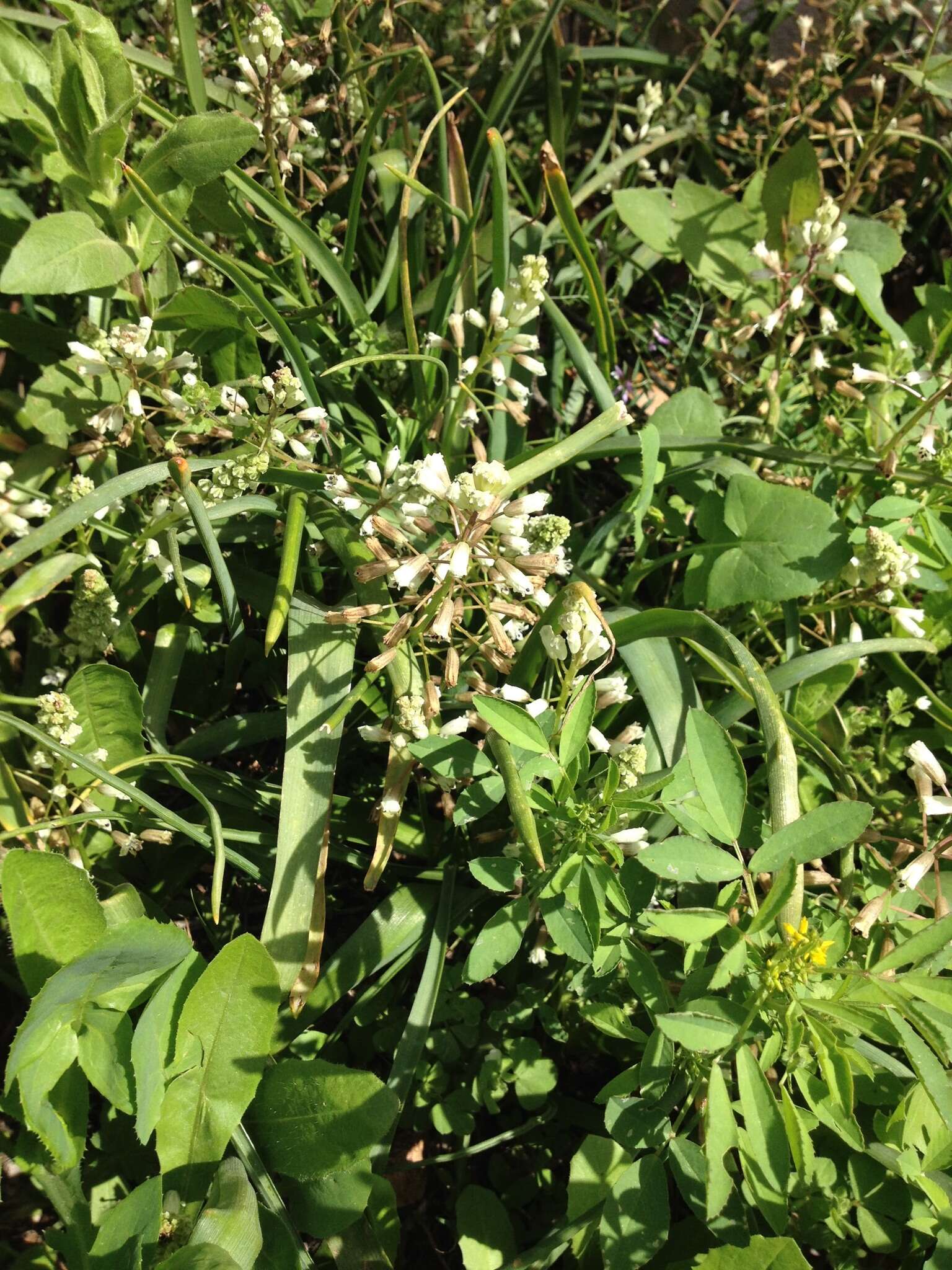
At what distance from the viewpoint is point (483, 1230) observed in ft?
5.49

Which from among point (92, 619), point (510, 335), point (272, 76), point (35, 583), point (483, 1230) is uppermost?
point (272, 76)

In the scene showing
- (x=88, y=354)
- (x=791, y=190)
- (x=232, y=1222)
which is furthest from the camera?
(x=791, y=190)

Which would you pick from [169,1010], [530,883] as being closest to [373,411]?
[530,883]

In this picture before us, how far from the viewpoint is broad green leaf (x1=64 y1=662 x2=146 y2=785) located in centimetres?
165

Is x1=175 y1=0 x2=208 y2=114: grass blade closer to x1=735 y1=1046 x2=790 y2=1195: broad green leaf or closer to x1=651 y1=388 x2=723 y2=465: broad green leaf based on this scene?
x1=651 y1=388 x2=723 y2=465: broad green leaf

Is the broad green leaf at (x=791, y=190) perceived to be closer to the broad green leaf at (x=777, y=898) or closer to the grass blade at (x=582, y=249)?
the grass blade at (x=582, y=249)

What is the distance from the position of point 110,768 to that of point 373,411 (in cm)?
110

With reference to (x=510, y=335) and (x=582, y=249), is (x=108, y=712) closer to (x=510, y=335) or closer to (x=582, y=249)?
(x=510, y=335)

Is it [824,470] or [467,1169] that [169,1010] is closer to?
[467,1169]

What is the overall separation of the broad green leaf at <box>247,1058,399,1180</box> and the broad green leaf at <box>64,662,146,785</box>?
607 mm

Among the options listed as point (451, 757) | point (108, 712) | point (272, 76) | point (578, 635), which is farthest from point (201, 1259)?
point (272, 76)

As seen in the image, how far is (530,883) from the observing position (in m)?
1.52

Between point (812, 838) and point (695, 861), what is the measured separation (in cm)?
18

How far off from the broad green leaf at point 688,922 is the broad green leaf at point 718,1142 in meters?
0.19
